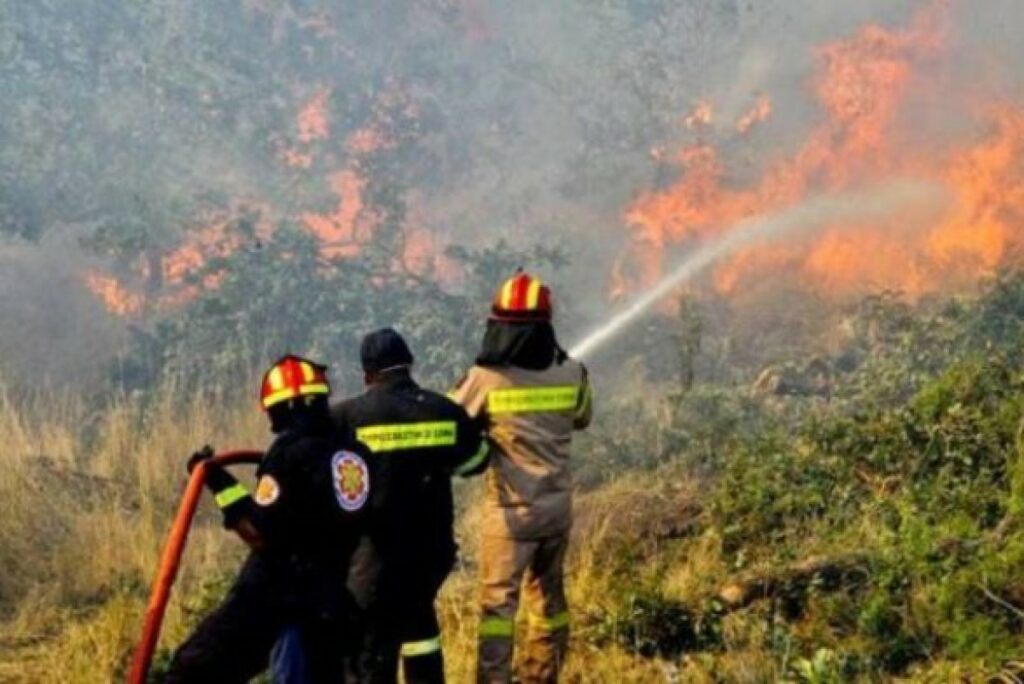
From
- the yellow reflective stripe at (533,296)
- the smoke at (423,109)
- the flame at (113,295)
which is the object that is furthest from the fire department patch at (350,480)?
the flame at (113,295)

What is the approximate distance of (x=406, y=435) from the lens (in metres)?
4.87

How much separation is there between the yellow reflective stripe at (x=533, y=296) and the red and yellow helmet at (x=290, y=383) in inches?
43.6

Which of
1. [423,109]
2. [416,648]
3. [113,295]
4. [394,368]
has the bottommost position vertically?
[416,648]

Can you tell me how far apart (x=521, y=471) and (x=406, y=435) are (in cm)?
65

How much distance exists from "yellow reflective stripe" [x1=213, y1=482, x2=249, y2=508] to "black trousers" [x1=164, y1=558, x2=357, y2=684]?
30 centimetres

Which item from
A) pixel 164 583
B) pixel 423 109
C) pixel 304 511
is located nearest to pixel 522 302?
pixel 304 511

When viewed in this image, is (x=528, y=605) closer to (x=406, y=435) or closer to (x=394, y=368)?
(x=406, y=435)

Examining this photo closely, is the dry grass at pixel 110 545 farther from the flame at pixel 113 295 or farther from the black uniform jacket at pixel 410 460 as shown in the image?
the flame at pixel 113 295

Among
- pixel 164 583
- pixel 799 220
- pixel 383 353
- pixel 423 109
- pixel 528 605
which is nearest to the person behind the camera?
pixel 164 583

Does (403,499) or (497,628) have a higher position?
(403,499)

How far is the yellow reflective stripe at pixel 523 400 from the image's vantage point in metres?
5.26

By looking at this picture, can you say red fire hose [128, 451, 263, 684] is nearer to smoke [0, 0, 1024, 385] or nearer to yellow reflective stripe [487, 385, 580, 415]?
yellow reflective stripe [487, 385, 580, 415]

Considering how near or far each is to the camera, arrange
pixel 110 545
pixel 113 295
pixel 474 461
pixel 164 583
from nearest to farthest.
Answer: pixel 164 583 → pixel 474 461 → pixel 110 545 → pixel 113 295

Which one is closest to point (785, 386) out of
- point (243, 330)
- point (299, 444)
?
point (243, 330)
